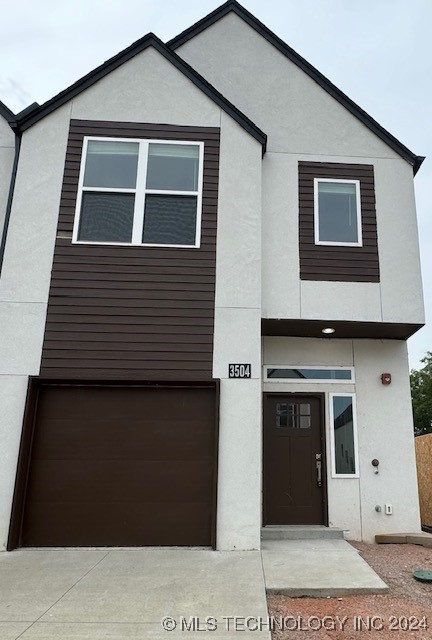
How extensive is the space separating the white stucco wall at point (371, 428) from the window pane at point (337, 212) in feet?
→ 5.73

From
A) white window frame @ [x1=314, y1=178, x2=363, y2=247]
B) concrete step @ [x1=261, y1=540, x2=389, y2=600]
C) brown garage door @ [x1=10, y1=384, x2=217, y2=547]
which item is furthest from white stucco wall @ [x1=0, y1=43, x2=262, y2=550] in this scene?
white window frame @ [x1=314, y1=178, x2=363, y2=247]

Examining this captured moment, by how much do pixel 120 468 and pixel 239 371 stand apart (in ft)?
6.59

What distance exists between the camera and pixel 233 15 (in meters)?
8.22

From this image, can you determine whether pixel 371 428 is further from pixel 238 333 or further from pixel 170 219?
pixel 170 219

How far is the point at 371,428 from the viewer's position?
6859 mm

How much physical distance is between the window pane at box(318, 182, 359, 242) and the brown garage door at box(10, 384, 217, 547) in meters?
3.23

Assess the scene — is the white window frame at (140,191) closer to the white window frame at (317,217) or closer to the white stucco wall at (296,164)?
the white stucco wall at (296,164)

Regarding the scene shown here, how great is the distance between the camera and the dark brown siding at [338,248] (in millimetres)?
6668

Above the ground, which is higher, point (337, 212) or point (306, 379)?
point (337, 212)

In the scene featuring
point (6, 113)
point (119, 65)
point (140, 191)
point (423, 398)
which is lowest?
point (423, 398)

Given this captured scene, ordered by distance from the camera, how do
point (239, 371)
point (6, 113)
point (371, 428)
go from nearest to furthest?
point (239, 371)
point (6, 113)
point (371, 428)

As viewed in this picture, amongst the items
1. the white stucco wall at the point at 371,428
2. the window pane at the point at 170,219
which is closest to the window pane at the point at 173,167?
the window pane at the point at 170,219

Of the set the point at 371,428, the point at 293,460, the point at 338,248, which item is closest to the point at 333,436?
the point at 371,428

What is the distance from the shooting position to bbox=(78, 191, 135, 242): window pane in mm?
6176
